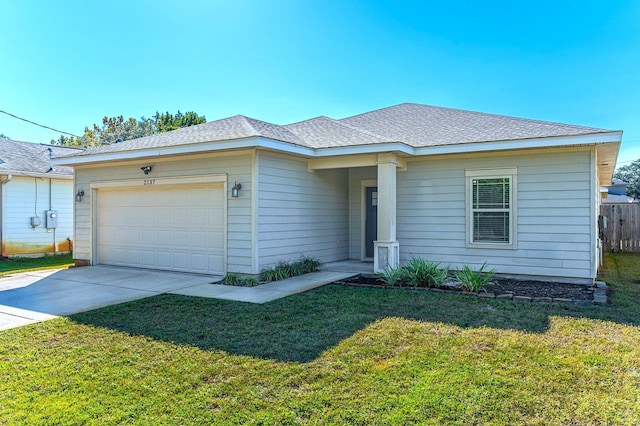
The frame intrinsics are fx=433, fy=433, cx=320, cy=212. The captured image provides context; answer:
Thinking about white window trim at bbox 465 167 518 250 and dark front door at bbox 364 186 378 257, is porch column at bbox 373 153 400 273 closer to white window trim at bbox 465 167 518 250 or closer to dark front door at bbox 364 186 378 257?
white window trim at bbox 465 167 518 250

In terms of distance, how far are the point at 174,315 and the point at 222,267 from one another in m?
3.32

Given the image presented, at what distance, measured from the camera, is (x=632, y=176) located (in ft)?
126

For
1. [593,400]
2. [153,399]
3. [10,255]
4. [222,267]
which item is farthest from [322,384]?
[10,255]

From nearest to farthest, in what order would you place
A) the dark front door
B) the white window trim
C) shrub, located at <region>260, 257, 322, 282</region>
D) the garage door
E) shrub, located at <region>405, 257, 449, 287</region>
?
shrub, located at <region>405, 257, 449, 287</region> < shrub, located at <region>260, 257, 322, 282</region> < the white window trim < the garage door < the dark front door

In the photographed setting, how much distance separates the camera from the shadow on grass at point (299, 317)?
4762 mm

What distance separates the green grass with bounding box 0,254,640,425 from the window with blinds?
2.93 m

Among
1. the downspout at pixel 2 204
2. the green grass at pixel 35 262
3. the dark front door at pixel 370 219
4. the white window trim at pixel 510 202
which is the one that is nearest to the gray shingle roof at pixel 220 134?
the dark front door at pixel 370 219

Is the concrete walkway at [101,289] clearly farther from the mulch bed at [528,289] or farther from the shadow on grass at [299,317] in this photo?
→ the mulch bed at [528,289]

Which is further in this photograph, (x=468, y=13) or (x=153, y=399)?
(x=468, y=13)

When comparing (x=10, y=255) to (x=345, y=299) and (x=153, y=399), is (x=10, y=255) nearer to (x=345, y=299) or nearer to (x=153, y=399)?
(x=345, y=299)

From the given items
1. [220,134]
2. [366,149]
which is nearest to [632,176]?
[366,149]

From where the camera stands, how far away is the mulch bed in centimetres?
680

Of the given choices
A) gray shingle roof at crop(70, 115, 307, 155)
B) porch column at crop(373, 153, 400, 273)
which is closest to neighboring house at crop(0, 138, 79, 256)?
gray shingle roof at crop(70, 115, 307, 155)

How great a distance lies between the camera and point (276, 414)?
124 inches
